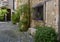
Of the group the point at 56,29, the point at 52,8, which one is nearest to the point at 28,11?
the point at 52,8

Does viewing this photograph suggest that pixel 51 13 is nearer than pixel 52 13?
No

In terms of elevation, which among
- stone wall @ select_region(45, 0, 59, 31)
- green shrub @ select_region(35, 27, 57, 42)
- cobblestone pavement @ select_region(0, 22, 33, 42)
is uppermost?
stone wall @ select_region(45, 0, 59, 31)

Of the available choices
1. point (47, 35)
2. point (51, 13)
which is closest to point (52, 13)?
point (51, 13)

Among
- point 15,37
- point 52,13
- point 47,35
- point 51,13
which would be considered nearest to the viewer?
point 47,35

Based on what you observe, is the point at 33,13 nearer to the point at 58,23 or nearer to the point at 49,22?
the point at 49,22

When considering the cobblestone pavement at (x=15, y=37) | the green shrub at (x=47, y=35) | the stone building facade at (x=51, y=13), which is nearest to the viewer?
the green shrub at (x=47, y=35)

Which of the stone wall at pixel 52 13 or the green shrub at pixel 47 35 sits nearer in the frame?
the green shrub at pixel 47 35

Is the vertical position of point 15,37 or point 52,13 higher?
point 52,13

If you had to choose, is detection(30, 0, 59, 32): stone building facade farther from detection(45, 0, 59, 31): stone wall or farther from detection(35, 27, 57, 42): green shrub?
detection(35, 27, 57, 42): green shrub

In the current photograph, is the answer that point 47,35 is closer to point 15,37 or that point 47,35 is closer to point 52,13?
point 52,13

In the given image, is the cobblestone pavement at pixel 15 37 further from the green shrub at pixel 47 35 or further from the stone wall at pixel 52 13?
the green shrub at pixel 47 35

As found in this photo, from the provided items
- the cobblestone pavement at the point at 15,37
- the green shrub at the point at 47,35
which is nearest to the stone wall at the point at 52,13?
the green shrub at the point at 47,35

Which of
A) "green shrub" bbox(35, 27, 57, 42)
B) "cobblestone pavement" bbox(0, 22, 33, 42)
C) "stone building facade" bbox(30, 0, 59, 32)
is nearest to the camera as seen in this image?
"green shrub" bbox(35, 27, 57, 42)

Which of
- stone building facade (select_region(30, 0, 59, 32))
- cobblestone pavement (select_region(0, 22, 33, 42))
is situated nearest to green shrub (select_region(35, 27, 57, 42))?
stone building facade (select_region(30, 0, 59, 32))
